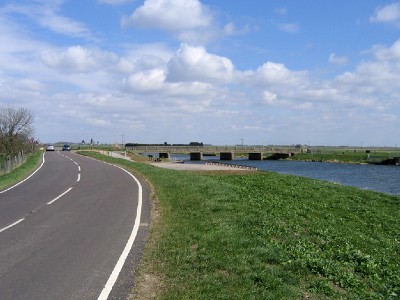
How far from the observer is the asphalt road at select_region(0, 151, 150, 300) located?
22.7 feet

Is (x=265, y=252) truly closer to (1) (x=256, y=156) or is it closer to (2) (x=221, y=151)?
(2) (x=221, y=151)

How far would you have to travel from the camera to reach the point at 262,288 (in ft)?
21.2

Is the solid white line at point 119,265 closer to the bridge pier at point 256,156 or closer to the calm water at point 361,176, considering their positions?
the calm water at point 361,176

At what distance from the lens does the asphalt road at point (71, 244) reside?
691 centimetres

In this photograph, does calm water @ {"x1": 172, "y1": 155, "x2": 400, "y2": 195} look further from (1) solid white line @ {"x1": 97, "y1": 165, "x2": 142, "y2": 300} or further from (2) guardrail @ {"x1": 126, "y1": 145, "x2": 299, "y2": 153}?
(2) guardrail @ {"x1": 126, "y1": 145, "x2": 299, "y2": 153}

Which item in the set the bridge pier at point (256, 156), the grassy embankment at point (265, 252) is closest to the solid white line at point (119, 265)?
the grassy embankment at point (265, 252)

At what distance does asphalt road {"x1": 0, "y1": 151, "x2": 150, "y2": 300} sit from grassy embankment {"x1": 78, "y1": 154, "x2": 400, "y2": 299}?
1.83ft

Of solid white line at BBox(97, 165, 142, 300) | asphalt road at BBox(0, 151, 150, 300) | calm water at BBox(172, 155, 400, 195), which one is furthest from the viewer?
calm water at BBox(172, 155, 400, 195)

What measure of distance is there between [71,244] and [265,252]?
447 cm

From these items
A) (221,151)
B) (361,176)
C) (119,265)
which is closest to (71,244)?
(119,265)

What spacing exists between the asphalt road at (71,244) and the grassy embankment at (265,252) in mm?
557

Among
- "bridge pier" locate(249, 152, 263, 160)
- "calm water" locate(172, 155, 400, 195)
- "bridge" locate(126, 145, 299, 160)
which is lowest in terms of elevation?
"calm water" locate(172, 155, 400, 195)

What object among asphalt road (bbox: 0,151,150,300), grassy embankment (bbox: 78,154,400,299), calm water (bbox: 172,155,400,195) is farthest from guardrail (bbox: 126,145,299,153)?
grassy embankment (bbox: 78,154,400,299)

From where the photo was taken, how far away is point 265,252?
28.0ft
